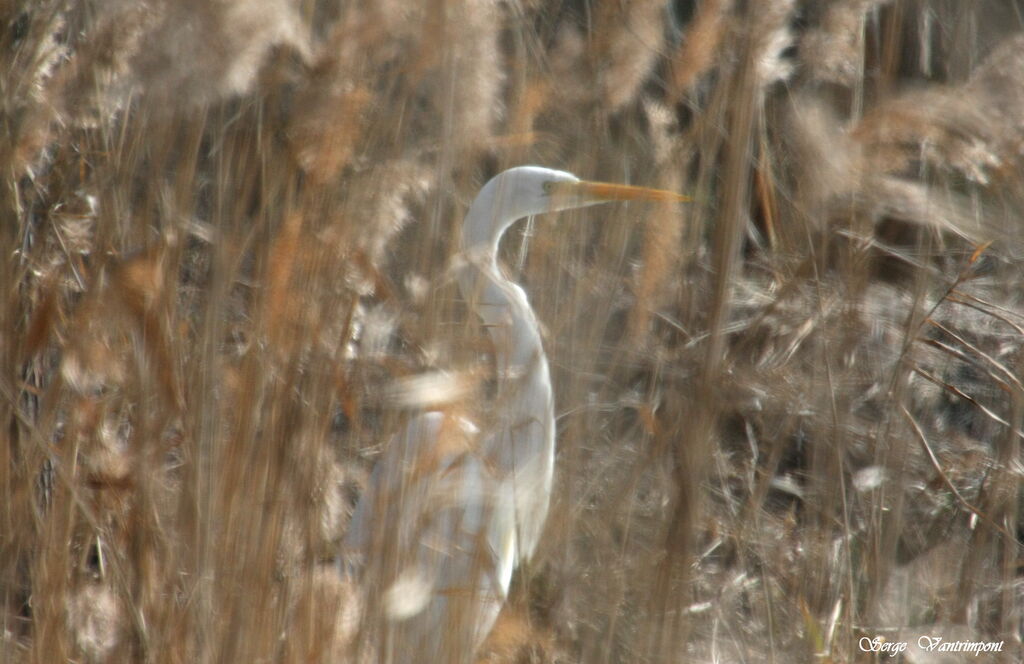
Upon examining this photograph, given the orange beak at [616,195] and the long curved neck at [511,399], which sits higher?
the orange beak at [616,195]

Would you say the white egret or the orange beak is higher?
the orange beak

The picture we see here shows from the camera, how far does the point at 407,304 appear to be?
30.7 inches

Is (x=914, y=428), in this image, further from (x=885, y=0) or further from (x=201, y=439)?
(x=201, y=439)

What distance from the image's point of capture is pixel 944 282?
117 centimetres

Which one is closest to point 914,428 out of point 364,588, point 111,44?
point 364,588

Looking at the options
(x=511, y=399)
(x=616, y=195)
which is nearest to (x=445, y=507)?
(x=511, y=399)

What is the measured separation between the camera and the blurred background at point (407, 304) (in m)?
0.66

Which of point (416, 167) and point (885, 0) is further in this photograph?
point (885, 0)

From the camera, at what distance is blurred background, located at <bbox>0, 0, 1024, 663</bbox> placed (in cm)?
66

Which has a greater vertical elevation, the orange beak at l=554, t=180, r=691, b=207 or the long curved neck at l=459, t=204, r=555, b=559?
the orange beak at l=554, t=180, r=691, b=207

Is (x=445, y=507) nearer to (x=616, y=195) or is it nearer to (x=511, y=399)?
(x=511, y=399)

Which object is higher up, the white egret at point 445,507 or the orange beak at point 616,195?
the orange beak at point 616,195

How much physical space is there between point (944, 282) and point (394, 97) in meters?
0.73

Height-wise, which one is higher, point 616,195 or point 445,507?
point 616,195
